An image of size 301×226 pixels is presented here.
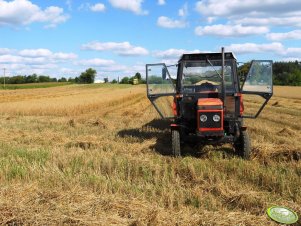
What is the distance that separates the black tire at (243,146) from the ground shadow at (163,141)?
246 mm

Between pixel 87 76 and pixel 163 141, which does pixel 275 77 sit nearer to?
pixel 87 76

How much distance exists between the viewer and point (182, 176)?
23.6 feet

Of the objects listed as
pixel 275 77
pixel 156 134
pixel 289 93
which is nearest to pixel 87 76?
pixel 275 77

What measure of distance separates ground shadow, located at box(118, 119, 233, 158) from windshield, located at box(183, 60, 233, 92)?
1.35 meters

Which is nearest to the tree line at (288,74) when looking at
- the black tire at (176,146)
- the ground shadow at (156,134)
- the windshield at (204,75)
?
the ground shadow at (156,134)

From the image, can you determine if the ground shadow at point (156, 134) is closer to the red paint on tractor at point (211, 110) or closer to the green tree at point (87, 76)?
the red paint on tractor at point (211, 110)

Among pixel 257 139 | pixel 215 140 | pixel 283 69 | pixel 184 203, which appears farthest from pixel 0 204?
pixel 283 69

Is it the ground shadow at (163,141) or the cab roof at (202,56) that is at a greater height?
the cab roof at (202,56)

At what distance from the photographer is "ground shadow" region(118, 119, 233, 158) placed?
928 cm

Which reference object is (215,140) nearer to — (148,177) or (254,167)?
(254,167)

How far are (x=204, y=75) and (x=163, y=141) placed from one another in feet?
6.40

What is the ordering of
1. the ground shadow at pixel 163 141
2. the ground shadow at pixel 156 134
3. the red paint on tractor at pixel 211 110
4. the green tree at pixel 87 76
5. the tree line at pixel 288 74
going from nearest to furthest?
→ the red paint on tractor at pixel 211 110, the ground shadow at pixel 163 141, the ground shadow at pixel 156 134, the tree line at pixel 288 74, the green tree at pixel 87 76

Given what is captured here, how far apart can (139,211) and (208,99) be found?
465 centimetres

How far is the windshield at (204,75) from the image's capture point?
32.0 feet
